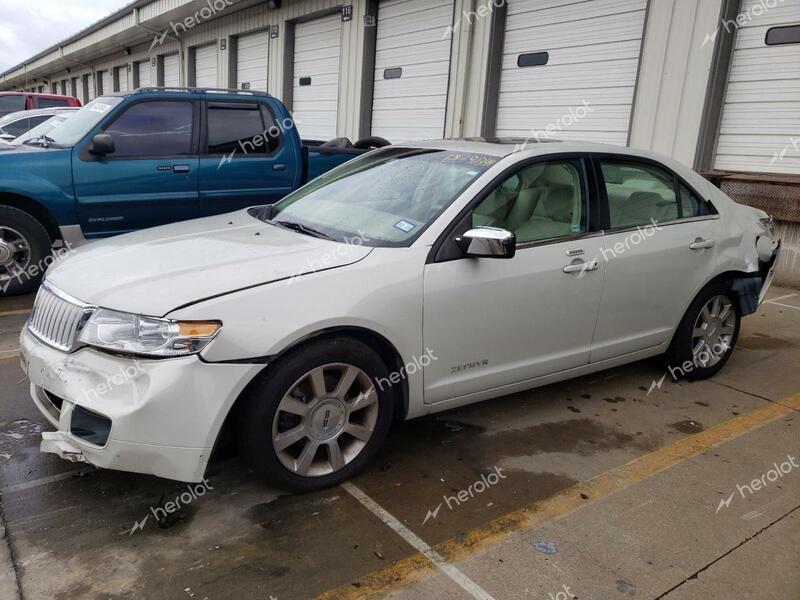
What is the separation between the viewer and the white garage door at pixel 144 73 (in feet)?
81.2

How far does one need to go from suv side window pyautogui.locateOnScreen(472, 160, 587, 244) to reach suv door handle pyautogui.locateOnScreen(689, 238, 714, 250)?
3.01ft

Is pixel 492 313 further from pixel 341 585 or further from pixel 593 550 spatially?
pixel 341 585

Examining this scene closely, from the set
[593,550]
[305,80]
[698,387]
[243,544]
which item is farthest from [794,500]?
[305,80]

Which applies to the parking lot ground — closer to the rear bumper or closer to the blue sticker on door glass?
the rear bumper

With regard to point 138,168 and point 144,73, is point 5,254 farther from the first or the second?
point 144,73

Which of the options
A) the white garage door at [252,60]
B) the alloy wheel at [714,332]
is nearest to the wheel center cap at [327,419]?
the alloy wheel at [714,332]

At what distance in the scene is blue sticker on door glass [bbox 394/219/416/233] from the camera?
3.20m

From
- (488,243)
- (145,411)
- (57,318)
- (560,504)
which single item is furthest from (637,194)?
(57,318)

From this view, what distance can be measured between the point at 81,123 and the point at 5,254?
143cm

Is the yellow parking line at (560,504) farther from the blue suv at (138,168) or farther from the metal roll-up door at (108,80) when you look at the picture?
the metal roll-up door at (108,80)

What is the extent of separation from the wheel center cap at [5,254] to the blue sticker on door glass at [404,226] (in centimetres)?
427

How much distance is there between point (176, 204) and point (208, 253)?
366 centimetres

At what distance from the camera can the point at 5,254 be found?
5.77 meters

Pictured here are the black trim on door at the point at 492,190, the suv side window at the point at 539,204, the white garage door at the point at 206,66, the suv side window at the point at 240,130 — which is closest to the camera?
the black trim on door at the point at 492,190
